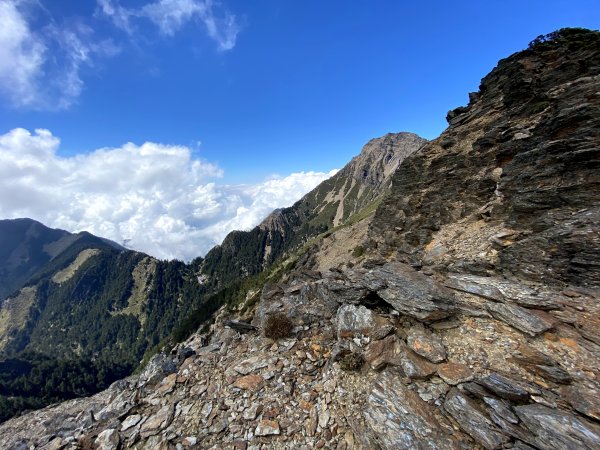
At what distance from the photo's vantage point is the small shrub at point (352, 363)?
42.2ft

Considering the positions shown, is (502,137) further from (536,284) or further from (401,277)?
(401,277)

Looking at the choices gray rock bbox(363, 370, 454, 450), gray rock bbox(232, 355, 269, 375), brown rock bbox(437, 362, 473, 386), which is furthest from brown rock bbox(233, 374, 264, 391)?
brown rock bbox(437, 362, 473, 386)

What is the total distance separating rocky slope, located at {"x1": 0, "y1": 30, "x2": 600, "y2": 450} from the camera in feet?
31.6

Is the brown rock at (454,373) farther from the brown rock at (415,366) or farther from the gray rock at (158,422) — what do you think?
the gray rock at (158,422)

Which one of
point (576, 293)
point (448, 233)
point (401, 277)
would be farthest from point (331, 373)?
point (448, 233)

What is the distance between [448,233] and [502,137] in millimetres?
12142

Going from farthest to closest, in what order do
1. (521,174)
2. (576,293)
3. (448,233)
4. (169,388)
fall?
(448,233) < (521,174) < (169,388) < (576,293)

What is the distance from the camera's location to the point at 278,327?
17.3m

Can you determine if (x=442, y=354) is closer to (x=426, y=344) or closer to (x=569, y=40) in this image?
(x=426, y=344)

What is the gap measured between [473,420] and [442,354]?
2.82 m

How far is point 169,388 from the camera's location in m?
15.0

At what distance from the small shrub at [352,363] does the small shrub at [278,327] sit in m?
4.76

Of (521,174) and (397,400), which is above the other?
(521,174)

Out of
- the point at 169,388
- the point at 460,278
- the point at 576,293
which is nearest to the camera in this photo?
the point at 576,293
